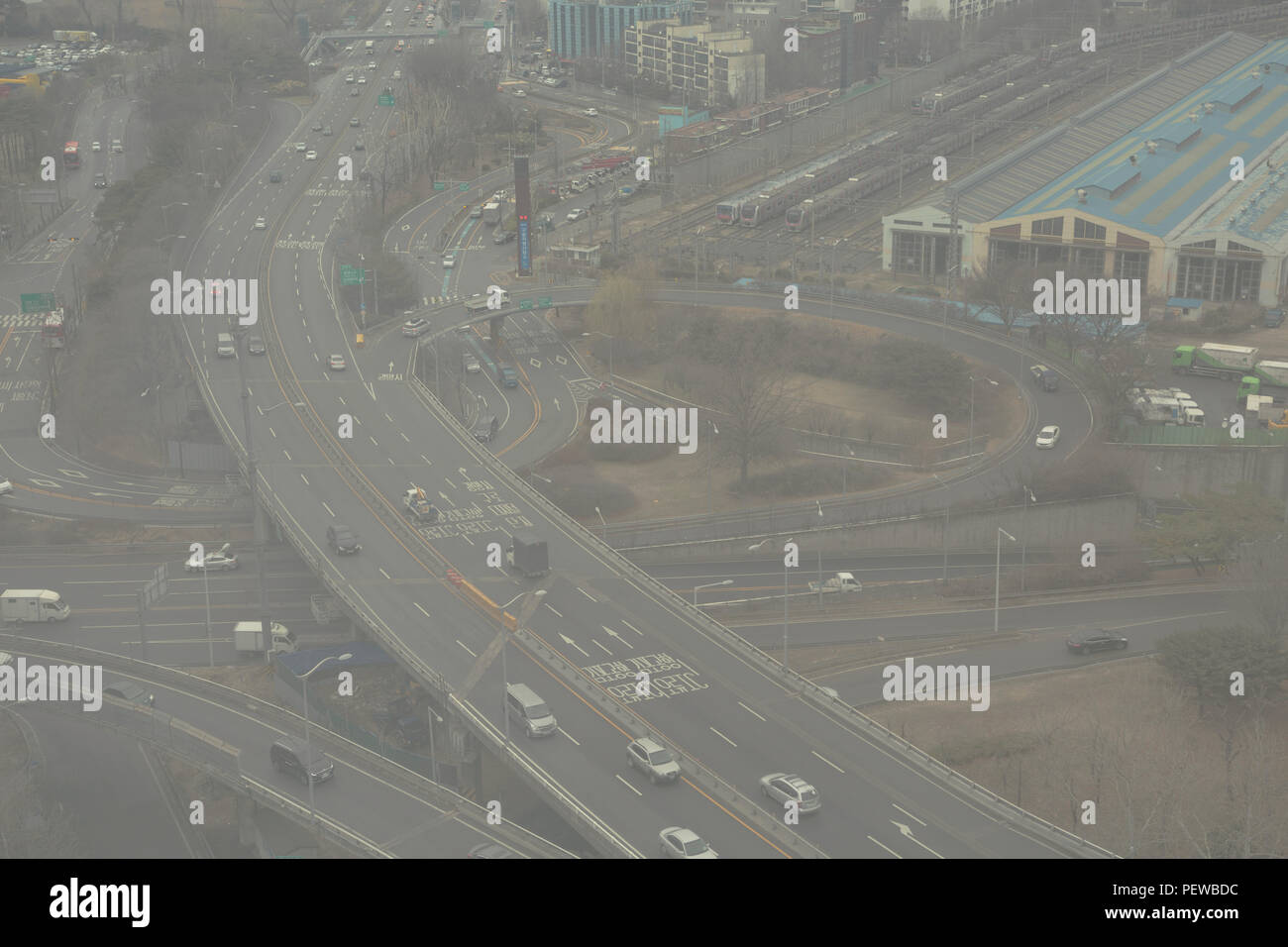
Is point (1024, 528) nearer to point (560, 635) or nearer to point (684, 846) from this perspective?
point (560, 635)

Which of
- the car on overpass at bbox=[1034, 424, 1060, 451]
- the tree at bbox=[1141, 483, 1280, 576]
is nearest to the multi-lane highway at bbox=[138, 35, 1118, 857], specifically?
the car on overpass at bbox=[1034, 424, 1060, 451]

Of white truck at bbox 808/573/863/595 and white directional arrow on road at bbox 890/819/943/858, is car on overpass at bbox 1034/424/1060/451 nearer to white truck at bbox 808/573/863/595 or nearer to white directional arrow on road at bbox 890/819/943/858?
white truck at bbox 808/573/863/595

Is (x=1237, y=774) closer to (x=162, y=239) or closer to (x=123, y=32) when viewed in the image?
(x=162, y=239)

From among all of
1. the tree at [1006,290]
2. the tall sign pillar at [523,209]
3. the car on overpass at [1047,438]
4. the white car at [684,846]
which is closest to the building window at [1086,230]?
the tree at [1006,290]

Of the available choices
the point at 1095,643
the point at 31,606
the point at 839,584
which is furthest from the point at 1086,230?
the point at 31,606

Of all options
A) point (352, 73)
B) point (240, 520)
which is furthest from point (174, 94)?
point (240, 520)

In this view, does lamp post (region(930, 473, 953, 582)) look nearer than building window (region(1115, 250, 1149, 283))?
Yes

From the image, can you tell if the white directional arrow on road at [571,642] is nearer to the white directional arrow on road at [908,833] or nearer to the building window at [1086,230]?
the white directional arrow on road at [908,833]
